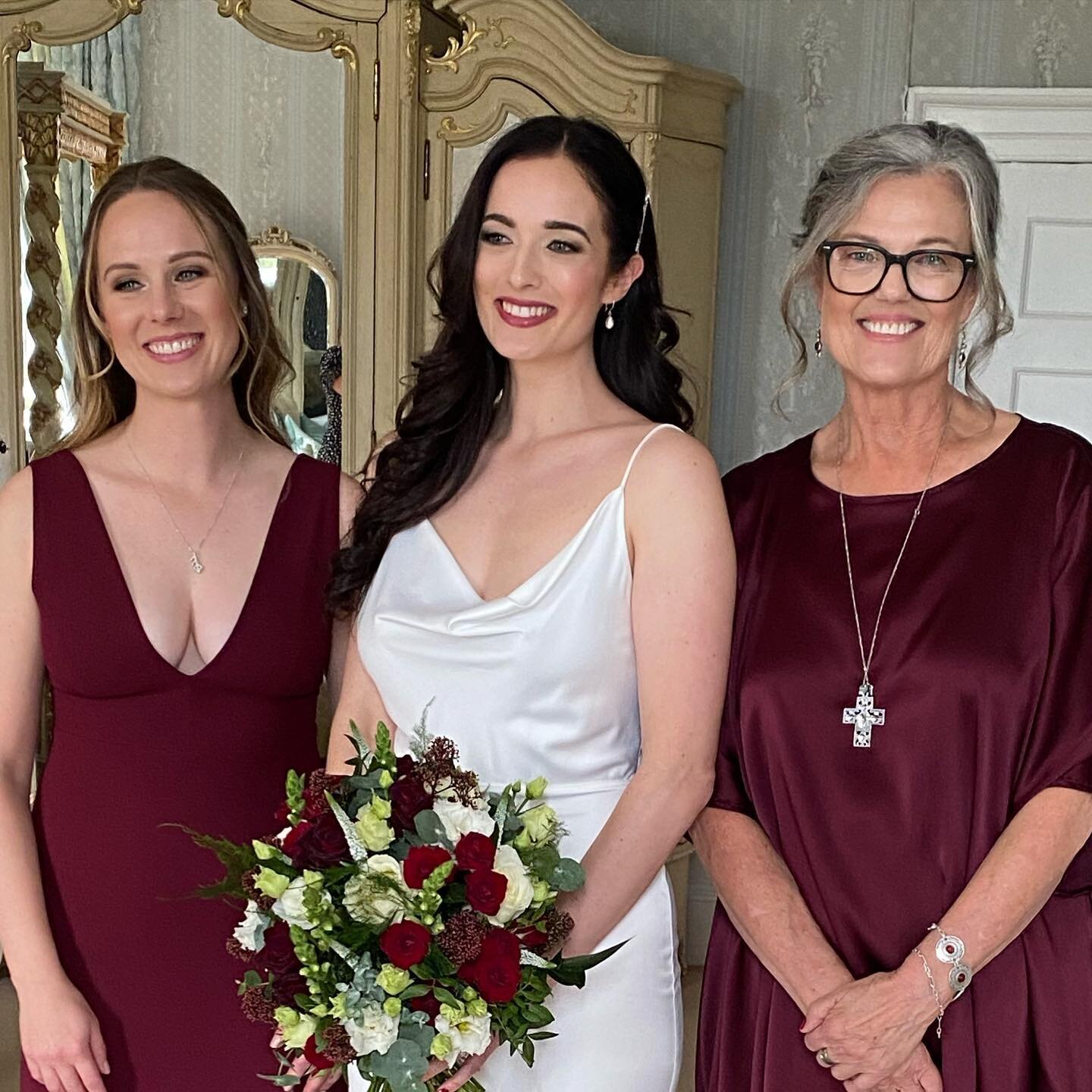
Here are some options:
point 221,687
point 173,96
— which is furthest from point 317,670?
point 173,96

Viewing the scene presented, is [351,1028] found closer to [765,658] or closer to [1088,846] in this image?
[765,658]

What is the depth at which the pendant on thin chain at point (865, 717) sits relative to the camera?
1.81m

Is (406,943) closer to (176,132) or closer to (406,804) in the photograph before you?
(406,804)

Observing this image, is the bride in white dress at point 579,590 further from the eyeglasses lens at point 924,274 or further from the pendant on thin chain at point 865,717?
the eyeglasses lens at point 924,274

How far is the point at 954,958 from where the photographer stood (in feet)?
5.71

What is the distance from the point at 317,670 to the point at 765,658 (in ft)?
2.10

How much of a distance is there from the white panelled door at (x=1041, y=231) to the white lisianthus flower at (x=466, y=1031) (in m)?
3.62

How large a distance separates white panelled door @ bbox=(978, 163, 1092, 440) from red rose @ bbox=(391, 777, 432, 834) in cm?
364

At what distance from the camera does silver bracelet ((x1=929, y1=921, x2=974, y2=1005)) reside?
1738 mm

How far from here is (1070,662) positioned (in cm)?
178

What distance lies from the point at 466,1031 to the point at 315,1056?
175mm

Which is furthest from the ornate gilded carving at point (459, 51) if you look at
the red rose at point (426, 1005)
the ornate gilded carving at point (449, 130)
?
the red rose at point (426, 1005)

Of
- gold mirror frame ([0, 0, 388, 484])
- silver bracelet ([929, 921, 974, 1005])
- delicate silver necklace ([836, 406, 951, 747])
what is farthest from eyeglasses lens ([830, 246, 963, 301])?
gold mirror frame ([0, 0, 388, 484])

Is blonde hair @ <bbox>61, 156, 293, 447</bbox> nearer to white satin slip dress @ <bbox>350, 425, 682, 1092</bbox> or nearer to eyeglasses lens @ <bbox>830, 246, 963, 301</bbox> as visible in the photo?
white satin slip dress @ <bbox>350, 425, 682, 1092</bbox>
